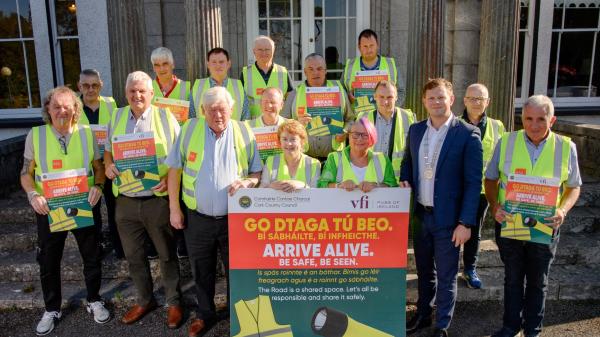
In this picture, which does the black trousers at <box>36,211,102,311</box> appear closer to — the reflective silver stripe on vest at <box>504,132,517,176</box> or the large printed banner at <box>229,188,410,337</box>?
Result: the large printed banner at <box>229,188,410,337</box>

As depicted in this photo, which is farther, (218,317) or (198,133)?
(218,317)

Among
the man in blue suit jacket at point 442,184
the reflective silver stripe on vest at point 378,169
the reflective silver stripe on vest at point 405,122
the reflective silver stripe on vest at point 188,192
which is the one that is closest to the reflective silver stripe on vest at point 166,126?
the reflective silver stripe on vest at point 188,192

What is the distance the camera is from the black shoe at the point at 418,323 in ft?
13.6

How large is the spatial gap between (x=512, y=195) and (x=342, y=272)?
1389 mm

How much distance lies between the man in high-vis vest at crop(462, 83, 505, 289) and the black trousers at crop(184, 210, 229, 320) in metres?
2.20

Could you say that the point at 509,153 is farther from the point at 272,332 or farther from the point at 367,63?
the point at 272,332

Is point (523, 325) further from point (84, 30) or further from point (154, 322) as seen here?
point (84, 30)

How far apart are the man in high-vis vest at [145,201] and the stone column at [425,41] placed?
3.11m

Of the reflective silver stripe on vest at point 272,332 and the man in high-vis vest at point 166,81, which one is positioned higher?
the man in high-vis vest at point 166,81

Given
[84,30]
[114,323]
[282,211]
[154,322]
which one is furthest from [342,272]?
[84,30]

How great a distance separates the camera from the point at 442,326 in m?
3.86

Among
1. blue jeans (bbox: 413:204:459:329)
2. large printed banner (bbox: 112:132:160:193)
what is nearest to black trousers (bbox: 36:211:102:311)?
large printed banner (bbox: 112:132:160:193)

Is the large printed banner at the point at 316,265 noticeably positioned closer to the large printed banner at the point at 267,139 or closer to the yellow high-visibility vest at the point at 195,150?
the yellow high-visibility vest at the point at 195,150

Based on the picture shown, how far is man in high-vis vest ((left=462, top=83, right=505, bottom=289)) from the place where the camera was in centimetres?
427
